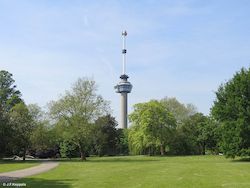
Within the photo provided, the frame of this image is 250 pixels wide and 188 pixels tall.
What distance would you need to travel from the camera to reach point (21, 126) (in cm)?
6438

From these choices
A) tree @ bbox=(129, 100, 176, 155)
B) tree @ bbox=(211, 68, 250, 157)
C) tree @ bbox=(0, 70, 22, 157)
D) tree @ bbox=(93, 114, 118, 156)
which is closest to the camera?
tree @ bbox=(211, 68, 250, 157)

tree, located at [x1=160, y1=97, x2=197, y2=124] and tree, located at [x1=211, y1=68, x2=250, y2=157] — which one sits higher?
tree, located at [x1=160, y1=97, x2=197, y2=124]

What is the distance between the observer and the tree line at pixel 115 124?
50812mm

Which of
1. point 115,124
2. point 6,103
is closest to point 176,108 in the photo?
point 115,124

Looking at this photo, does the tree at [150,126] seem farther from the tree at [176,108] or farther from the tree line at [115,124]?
the tree at [176,108]

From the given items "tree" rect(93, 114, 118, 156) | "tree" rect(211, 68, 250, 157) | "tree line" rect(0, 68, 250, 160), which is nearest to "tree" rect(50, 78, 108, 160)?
"tree line" rect(0, 68, 250, 160)

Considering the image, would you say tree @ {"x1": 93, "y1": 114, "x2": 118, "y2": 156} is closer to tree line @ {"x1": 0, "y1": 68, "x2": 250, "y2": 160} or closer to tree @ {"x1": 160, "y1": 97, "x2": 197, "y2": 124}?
tree line @ {"x1": 0, "y1": 68, "x2": 250, "y2": 160}

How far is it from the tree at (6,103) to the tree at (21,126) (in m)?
1.06

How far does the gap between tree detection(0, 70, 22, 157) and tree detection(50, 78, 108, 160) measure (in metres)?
6.92

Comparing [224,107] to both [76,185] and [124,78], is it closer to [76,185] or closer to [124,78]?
[76,185]

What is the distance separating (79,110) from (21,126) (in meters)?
9.83

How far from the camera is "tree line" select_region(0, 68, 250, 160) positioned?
50.8 metres

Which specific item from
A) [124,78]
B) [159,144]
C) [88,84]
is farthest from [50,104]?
[124,78]

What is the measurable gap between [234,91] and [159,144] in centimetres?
3811
